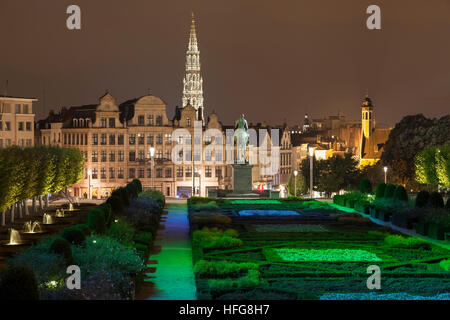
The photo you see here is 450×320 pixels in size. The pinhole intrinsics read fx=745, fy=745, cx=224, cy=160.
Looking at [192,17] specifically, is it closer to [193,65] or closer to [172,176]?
[193,65]

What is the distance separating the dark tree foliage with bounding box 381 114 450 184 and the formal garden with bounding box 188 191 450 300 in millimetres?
30659

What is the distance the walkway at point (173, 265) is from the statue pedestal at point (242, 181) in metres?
14.8

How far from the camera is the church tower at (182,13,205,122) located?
384 feet

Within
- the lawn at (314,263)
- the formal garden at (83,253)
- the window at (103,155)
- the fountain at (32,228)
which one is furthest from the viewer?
the window at (103,155)

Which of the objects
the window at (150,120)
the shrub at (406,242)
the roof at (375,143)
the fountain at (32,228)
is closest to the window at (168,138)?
the window at (150,120)

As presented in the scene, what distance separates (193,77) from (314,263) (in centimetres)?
9799

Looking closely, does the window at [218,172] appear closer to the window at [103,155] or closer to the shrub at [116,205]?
the window at [103,155]

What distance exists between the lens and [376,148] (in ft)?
415

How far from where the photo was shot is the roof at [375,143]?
125250 millimetres

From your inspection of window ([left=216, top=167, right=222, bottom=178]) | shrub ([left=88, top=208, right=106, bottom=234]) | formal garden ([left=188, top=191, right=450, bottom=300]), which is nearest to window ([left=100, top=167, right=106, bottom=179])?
window ([left=216, top=167, right=222, bottom=178])

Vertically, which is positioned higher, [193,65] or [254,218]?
[193,65]

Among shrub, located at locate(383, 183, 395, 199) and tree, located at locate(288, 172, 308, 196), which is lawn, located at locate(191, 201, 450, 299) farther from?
tree, located at locate(288, 172, 308, 196)
